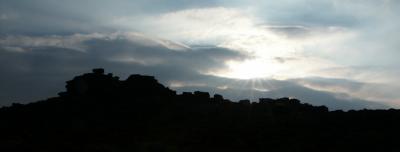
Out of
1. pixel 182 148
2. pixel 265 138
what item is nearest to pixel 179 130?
pixel 182 148

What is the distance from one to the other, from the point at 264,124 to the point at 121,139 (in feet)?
60.2

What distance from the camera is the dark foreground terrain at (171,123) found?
64000 mm

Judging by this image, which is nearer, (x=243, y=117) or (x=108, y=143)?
(x=108, y=143)

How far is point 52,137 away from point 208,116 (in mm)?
20093

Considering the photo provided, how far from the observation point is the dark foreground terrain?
2520 inches

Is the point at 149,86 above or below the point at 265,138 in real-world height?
above

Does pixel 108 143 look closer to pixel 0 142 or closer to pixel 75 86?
pixel 0 142

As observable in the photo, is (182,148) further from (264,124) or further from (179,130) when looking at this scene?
(264,124)

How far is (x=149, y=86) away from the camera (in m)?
81.7

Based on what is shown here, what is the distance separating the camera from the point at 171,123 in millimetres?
72000

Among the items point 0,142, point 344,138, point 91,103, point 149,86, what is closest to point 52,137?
point 0,142

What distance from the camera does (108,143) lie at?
211 feet

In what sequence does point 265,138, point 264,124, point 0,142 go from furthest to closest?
1. point 264,124
2. point 265,138
3. point 0,142

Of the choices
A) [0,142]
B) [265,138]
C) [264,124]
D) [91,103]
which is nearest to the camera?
[0,142]
